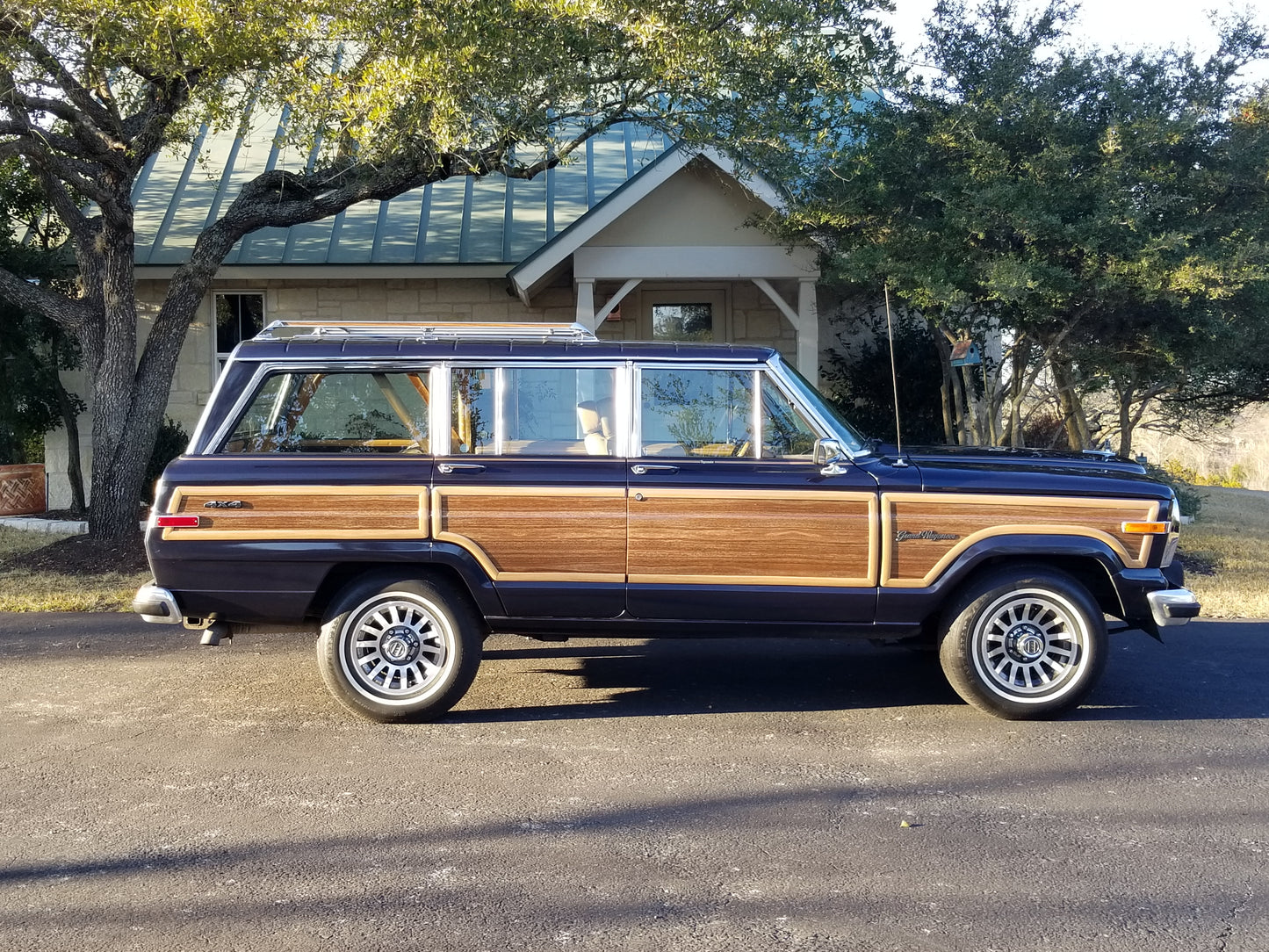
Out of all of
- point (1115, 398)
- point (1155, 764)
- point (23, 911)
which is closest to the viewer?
point (23, 911)

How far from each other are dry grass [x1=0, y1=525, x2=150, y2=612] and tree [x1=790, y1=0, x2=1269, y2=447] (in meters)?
7.29

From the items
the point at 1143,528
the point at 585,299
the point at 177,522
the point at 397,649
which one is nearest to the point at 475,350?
the point at 397,649

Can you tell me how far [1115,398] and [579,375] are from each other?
1010 cm

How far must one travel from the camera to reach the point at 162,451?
1445 centimetres

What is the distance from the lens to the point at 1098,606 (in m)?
6.00

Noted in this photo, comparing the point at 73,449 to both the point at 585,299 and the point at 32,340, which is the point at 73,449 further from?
the point at 585,299

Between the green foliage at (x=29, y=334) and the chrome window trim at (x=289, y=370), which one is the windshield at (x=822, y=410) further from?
the green foliage at (x=29, y=334)

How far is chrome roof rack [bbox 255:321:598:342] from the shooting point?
241 inches

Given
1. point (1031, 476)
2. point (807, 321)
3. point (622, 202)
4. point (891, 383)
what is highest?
point (622, 202)

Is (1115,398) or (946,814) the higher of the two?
(1115,398)

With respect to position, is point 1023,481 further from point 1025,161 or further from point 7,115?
point 7,115

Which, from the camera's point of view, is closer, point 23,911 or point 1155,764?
point 23,911

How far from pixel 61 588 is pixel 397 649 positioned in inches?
206

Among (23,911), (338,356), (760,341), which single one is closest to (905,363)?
(760,341)
